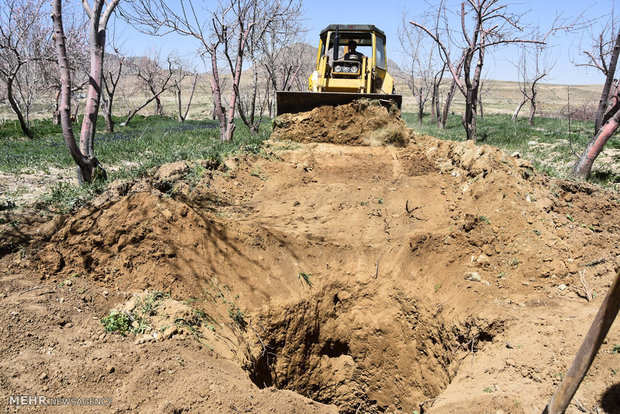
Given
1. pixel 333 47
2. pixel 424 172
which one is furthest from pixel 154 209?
pixel 333 47

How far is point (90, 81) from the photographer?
554 centimetres

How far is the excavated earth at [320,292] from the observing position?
300 cm

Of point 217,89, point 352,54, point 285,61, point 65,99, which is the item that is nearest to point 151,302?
point 65,99

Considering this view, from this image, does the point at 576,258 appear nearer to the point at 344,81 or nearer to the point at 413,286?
the point at 413,286

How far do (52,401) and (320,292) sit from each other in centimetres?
325

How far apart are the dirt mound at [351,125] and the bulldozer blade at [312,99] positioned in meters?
0.17

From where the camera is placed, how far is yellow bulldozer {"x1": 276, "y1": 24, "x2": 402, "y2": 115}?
9422mm

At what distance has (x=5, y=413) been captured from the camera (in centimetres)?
240

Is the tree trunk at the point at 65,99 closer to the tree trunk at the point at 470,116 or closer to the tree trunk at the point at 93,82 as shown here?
the tree trunk at the point at 93,82

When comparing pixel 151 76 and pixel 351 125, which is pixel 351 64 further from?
pixel 151 76

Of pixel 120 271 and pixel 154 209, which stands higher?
pixel 154 209

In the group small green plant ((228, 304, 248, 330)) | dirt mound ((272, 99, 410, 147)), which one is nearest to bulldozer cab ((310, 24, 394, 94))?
dirt mound ((272, 99, 410, 147))

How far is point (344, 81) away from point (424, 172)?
4.02 m

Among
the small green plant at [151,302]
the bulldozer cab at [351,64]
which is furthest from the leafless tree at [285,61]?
the small green plant at [151,302]
